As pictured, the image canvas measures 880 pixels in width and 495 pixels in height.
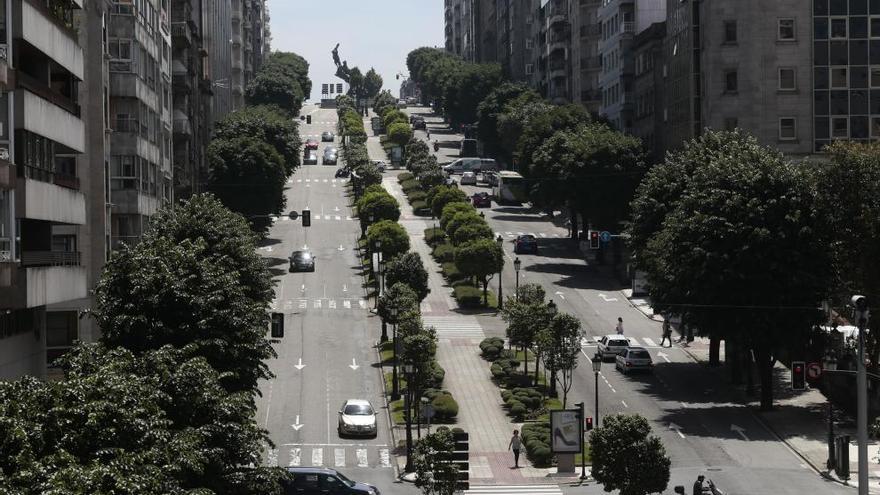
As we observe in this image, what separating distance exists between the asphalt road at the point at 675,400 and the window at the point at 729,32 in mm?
20078

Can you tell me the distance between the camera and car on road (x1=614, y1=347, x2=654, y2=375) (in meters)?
88.9

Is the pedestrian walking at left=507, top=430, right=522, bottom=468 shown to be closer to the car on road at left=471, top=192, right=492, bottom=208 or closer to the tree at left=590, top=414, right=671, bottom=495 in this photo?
the tree at left=590, top=414, right=671, bottom=495

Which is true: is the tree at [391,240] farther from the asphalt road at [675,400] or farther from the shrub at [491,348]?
the shrub at [491,348]

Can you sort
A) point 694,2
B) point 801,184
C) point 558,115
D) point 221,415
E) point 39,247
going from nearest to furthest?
point 221,415 < point 39,247 < point 801,184 < point 694,2 < point 558,115

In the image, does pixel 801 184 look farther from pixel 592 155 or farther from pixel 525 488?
pixel 592 155

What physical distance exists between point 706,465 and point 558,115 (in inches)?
3472

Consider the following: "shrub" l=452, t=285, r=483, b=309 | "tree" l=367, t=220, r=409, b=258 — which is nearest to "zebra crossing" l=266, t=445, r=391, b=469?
"shrub" l=452, t=285, r=483, b=309

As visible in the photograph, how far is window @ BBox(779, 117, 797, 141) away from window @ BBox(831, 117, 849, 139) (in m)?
2.66

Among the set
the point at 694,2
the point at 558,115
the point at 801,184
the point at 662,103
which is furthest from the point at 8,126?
the point at 558,115

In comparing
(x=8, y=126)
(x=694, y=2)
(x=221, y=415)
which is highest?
(x=694, y=2)

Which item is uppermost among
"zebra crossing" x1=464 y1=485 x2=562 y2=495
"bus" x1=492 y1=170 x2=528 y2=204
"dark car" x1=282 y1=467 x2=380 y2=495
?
"bus" x1=492 y1=170 x2=528 y2=204

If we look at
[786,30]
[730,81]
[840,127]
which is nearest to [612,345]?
[730,81]

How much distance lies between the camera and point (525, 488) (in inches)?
2525

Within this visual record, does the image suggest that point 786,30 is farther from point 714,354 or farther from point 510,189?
point 510,189
